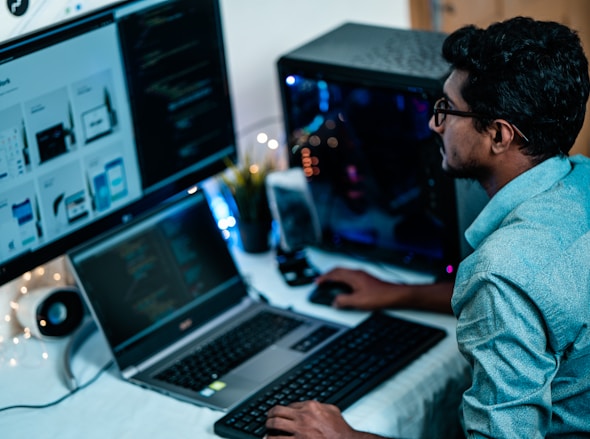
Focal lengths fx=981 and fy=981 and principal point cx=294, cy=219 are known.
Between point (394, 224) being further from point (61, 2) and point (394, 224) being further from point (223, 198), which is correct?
point (61, 2)

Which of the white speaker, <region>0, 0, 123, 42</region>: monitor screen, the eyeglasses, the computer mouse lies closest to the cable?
the white speaker

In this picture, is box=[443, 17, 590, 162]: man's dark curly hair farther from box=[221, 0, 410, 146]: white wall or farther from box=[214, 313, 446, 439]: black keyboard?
box=[221, 0, 410, 146]: white wall

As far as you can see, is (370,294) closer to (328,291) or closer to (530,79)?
(328,291)

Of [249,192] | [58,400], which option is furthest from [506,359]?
[249,192]

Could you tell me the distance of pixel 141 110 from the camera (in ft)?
5.65

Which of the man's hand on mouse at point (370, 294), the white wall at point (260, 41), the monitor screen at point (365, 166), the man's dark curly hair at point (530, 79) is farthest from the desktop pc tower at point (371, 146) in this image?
the man's dark curly hair at point (530, 79)

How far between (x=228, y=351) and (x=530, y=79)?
69 centimetres

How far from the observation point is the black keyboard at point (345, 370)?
1.48m

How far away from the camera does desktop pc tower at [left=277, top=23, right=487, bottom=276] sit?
5.98 ft

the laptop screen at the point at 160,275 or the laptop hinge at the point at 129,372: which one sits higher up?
the laptop screen at the point at 160,275

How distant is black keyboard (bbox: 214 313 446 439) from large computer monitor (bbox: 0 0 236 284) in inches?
17.0

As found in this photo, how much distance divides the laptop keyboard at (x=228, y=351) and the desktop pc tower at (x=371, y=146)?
1.03ft

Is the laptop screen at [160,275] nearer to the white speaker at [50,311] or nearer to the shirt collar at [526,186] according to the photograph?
the white speaker at [50,311]

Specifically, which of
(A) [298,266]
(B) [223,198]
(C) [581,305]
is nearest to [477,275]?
(C) [581,305]
